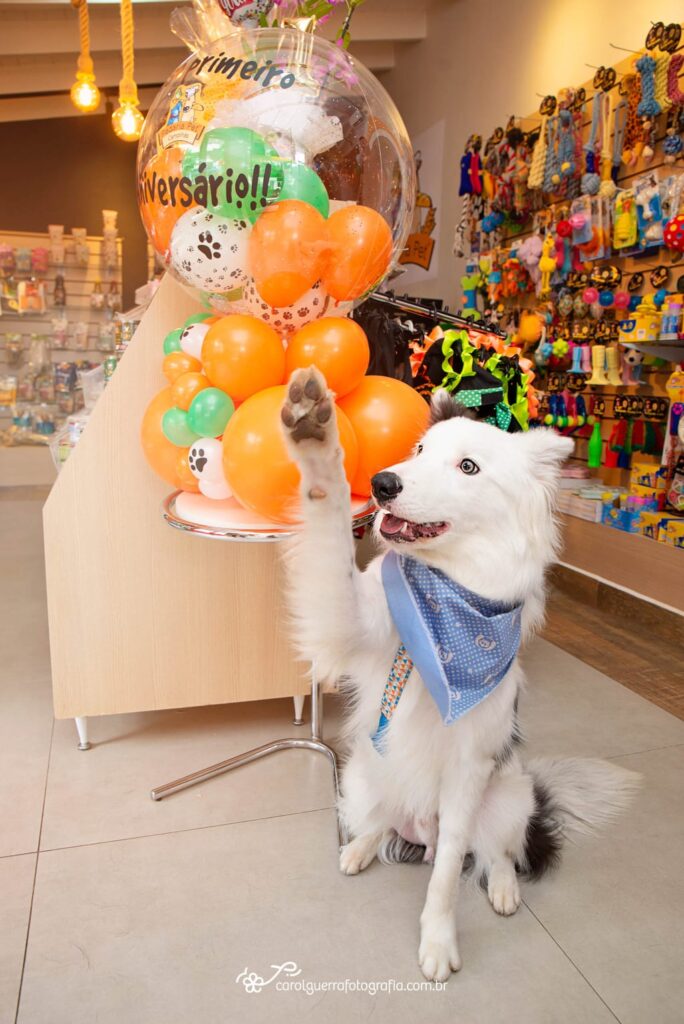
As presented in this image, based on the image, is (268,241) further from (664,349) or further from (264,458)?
(664,349)

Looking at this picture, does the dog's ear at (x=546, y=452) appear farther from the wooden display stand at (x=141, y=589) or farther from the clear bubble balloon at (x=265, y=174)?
the wooden display stand at (x=141, y=589)

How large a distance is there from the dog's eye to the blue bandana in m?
0.20

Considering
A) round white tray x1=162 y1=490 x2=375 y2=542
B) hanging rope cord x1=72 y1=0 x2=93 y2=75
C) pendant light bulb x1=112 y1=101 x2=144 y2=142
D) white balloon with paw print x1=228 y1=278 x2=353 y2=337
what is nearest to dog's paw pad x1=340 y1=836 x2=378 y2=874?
round white tray x1=162 y1=490 x2=375 y2=542

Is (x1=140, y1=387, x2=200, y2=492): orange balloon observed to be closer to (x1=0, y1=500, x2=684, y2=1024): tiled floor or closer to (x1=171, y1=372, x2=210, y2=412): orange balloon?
(x1=171, y1=372, x2=210, y2=412): orange balloon

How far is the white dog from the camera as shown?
1.18m

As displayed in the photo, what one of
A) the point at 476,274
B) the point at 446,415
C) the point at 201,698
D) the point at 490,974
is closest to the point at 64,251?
the point at 476,274

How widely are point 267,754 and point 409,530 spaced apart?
47.2 inches

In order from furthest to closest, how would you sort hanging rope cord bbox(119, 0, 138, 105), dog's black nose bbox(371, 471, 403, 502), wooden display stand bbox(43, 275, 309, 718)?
hanging rope cord bbox(119, 0, 138, 105) < wooden display stand bbox(43, 275, 309, 718) < dog's black nose bbox(371, 471, 403, 502)

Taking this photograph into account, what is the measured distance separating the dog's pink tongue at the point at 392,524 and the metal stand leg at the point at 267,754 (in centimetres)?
91

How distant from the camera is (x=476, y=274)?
5109 mm

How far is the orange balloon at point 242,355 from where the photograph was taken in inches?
54.6

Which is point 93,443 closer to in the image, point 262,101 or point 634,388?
point 262,101

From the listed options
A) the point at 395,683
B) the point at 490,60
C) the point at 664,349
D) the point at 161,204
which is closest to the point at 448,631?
the point at 395,683

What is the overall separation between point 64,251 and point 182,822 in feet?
22.3
